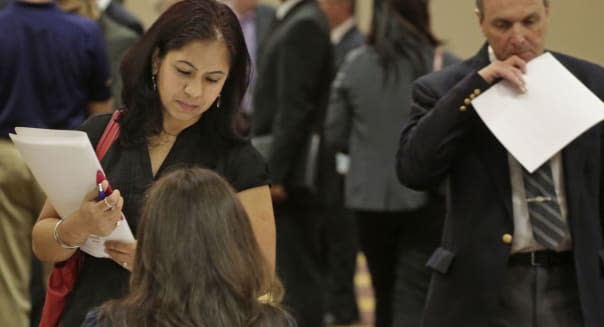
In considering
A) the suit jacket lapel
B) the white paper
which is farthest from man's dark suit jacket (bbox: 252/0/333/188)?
the white paper

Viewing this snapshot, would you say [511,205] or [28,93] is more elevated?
[511,205]

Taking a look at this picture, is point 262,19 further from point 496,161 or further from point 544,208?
point 544,208

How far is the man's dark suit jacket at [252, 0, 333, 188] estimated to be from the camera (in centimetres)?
554

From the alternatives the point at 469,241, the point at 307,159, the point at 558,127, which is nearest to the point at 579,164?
the point at 558,127

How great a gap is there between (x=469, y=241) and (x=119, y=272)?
98cm

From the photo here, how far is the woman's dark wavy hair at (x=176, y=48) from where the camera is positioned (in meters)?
3.07

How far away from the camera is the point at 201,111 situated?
311 centimetres

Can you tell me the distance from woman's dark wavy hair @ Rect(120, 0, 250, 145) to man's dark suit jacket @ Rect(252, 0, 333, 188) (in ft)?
7.61

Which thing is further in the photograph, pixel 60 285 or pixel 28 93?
pixel 28 93

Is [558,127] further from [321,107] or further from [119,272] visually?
[321,107]

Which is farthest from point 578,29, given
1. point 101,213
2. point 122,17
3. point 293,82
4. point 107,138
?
point 122,17

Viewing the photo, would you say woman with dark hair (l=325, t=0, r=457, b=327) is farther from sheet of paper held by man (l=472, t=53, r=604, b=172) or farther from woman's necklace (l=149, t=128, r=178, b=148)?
woman's necklace (l=149, t=128, r=178, b=148)

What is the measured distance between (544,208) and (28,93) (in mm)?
2628

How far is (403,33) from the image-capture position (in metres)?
4.95
